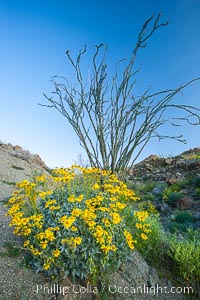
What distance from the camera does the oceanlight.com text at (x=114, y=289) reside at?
8.91 feet

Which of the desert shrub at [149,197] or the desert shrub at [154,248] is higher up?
the desert shrub at [149,197]

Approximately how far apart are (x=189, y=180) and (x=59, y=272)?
20.5 ft

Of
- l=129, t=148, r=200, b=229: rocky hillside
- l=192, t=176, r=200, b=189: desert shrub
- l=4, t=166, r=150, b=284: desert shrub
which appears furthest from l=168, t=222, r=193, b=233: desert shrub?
l=192, t=176, r=200, b=189: desert shrub

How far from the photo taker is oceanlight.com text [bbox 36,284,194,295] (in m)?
2.72

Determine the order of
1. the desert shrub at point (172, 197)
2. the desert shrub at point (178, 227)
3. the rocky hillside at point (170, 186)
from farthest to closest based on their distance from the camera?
1. the desert shrub at point (172, 197)
2. the rocky hillside at point (170, 186)
3. the desert shrub at point (178, 227)

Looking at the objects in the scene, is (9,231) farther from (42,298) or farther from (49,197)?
(42,298)

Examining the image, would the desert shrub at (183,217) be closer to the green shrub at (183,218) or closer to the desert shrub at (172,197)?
the green shrub at (183,218)

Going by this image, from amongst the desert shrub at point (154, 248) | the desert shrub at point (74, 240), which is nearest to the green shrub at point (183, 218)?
the desert shrub at point (154, 248)

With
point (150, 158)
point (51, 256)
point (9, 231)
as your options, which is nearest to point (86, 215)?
point (51, 256)

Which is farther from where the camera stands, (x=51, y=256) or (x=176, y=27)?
(x=176, y=27)

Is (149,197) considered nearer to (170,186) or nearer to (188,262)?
(170,186)

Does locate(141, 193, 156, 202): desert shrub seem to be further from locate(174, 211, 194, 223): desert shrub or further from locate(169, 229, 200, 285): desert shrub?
locate(169, 229, 200, 285): desert shrub

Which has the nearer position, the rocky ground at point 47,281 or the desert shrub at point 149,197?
the rocky ground at point 47,281

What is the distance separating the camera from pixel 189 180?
8336 mm
